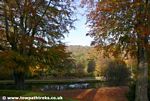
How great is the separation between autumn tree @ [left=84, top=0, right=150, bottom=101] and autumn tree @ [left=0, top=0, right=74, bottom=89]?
30.3ft

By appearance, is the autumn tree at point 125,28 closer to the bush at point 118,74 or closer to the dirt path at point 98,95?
the dirt path at point 98,95

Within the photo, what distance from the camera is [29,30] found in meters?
31.9

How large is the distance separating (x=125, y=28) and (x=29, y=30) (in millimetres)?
13358

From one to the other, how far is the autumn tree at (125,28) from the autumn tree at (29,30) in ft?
30.3

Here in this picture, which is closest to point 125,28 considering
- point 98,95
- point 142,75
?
point 142,75

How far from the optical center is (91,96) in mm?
25875

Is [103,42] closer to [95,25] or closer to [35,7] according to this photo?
[95,25]

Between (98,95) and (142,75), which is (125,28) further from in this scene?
(98,95)

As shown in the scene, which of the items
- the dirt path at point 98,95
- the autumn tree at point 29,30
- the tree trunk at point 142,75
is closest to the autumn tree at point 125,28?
the tree trunk at point 142,75

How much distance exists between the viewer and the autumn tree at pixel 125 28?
2012cm

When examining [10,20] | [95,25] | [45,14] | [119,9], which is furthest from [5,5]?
[119,9]

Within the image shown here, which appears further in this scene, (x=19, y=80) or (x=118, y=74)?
(x=118, y=74)

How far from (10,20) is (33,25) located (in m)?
2.13

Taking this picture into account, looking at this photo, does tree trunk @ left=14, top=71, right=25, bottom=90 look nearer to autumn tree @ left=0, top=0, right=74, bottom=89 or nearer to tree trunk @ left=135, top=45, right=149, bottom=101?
autumn tree @ left=0, top=0, right=74, bottom=89
